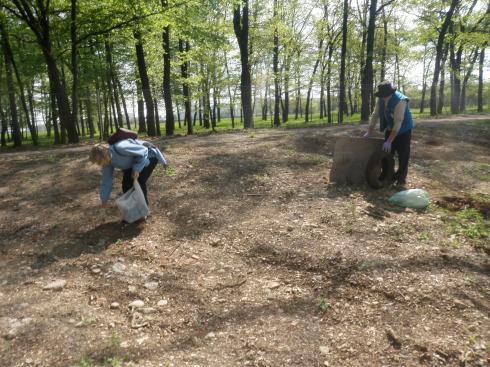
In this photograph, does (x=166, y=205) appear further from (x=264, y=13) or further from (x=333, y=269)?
(x=264, y=13)

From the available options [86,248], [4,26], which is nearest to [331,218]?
[86,248]

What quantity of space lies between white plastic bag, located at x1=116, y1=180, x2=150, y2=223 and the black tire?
11.8 feet

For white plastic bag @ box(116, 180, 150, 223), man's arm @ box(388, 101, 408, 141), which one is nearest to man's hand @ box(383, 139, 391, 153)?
man's arm @ box(388, 101, 408, 141)

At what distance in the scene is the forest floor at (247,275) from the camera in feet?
8.91

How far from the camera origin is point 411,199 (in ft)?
17.3

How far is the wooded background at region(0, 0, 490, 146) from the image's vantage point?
13.5 meters

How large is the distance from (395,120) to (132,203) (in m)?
4.11

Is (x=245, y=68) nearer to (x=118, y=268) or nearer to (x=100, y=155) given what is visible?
(x=100, y=155)

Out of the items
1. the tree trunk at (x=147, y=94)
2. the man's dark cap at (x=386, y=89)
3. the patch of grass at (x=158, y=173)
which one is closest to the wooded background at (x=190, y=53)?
the tree trunk at (x=147, y=94)

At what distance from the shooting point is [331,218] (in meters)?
4.82

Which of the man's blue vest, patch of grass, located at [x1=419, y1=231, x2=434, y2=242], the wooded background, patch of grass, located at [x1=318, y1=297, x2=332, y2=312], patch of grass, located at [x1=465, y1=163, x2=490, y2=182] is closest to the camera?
patch of grass, located at [x1=318, y1=297, x2=332, y2=312]

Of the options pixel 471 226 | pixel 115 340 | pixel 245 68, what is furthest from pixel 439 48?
pixel 115 340

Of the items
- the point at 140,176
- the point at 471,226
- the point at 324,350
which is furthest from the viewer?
the point at 140,176

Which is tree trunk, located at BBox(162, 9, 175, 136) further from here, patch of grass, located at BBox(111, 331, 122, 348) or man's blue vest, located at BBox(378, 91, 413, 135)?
patch of grass, located at BBox(111, 331, 122, 348)
